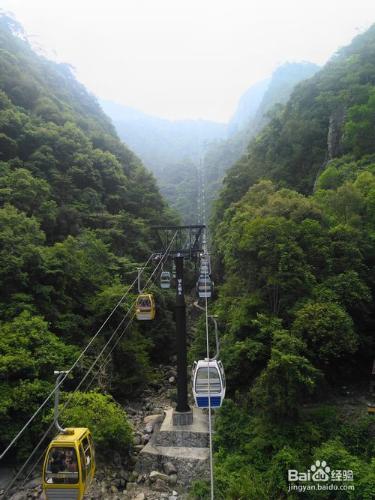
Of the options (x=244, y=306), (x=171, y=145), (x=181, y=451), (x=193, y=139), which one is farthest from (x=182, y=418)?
(x=193, y=139)

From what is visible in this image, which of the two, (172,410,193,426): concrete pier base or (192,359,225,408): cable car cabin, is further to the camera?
(172,410,193,426): concrete pier base

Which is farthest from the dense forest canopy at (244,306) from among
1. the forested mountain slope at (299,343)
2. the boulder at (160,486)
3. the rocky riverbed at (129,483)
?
the boulder at (160,486)

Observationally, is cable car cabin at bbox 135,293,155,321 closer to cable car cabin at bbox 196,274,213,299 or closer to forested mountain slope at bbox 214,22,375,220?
cable car cabin at bbox 196,274,213,299

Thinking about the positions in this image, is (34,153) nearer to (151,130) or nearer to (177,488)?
(177,488)

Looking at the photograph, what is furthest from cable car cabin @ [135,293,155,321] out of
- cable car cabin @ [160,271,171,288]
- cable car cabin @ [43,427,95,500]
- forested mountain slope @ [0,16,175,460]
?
cable car cabin @ [43,427,95,500]

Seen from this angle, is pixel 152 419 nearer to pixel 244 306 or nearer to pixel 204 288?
pixel 244 306

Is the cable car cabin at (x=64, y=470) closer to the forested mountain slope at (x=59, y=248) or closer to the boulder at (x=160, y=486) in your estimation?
the forested mountain slope at (x=59, y=248)
